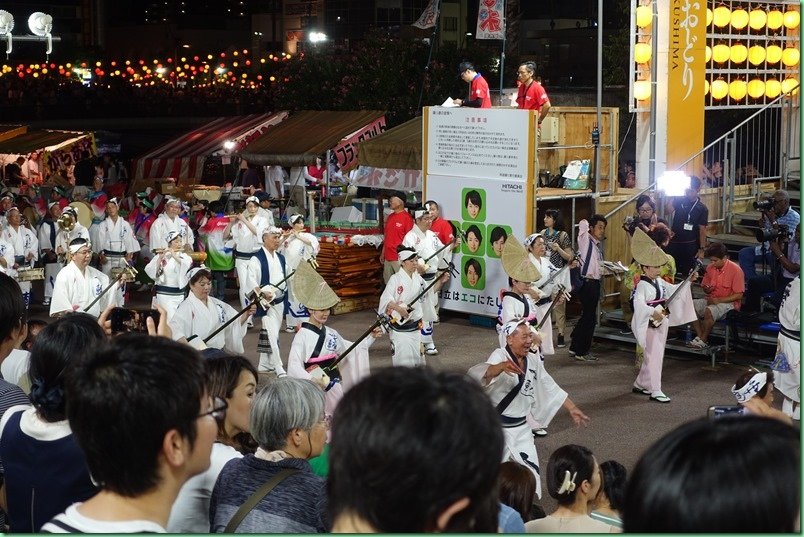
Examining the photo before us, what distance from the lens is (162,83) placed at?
4747 cm

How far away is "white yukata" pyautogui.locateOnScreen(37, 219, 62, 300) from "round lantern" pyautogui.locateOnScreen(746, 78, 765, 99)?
35.1ft

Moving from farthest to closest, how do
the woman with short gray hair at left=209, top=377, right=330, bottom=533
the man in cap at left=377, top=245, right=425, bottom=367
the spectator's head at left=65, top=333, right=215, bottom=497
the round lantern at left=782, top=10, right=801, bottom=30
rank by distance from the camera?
the round lantern at left=782, top=10, right=801, bottom=30
the man in cap at left=377, top=245, right=425, bottom=367
the woman with short gray hair at left=209, top=377, right=330, bottom=533
the spectator's head at left=65, top=333, right=215, bottom=497

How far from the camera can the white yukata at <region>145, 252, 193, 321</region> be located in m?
12.0

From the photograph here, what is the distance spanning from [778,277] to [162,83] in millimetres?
40034

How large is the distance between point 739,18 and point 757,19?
519 mm

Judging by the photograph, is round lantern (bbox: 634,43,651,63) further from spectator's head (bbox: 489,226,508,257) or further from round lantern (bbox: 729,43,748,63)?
spectator's head (bbox: 489,226,508,257)

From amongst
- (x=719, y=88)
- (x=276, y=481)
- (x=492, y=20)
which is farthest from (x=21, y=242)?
(x=276, y=481)

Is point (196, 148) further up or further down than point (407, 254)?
further up

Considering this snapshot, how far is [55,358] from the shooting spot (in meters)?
3.52

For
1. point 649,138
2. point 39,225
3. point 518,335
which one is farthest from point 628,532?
point 39,225

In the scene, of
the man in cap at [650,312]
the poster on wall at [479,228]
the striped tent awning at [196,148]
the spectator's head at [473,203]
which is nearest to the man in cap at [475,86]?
the poster on wall at [479,228]

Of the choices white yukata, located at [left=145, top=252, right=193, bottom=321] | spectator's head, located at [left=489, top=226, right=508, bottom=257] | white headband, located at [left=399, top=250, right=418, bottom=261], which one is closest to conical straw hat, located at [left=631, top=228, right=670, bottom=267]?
white headband, located at [left=399, top=250, right=418, bottom=261]

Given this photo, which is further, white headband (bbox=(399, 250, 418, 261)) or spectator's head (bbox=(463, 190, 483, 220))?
spectator's head (bbox=(463, 190, 483, 220))

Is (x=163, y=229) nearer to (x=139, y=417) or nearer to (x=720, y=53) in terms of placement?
(x=720, y=53)
